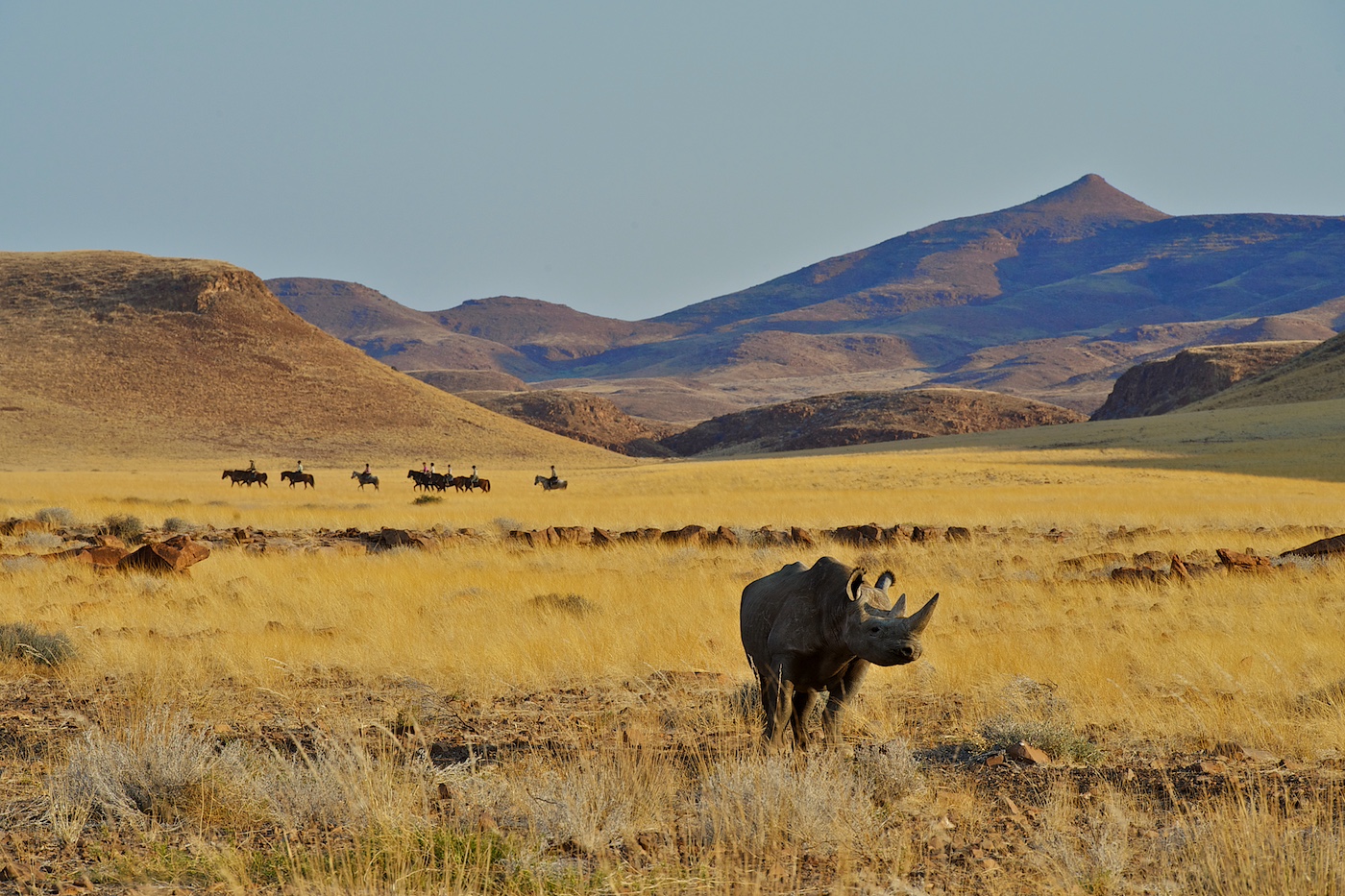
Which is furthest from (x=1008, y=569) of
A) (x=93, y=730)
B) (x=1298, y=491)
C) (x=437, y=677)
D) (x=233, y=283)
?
(x=233, y=283)

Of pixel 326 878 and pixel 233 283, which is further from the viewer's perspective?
pixel 233 283

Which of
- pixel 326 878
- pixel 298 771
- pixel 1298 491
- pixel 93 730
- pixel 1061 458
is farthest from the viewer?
pixel 1061 458

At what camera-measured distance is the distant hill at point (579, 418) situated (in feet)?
427

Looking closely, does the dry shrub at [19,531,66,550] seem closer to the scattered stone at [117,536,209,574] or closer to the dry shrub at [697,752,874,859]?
the scattered stone at [117,536,209,574]

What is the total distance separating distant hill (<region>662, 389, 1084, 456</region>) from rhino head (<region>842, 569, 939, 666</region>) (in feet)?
350

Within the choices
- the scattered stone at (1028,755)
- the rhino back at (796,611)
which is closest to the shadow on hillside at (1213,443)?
the scattered stone at (1028,755)

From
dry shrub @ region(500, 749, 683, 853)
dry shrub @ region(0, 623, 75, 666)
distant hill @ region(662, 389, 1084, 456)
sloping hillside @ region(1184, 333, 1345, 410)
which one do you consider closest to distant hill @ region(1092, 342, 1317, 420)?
distant hill @ region(662, 389, 1084, 456)

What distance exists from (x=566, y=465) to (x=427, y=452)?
33.9 feet

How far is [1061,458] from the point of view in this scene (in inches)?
2079

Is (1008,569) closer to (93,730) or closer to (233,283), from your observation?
(93,730)

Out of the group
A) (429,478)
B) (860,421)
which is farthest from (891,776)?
(860,421)

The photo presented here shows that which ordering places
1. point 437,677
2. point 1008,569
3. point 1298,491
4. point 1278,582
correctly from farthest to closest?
point 1298,491 → point 1008,569 → point 1278,582 → point 437,677

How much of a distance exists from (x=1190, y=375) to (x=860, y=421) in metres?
35.8

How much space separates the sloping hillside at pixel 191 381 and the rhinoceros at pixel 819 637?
241 feet
